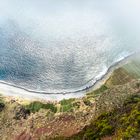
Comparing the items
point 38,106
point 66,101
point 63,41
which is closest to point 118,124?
point 38,106

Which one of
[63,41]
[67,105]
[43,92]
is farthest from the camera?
[63,41]

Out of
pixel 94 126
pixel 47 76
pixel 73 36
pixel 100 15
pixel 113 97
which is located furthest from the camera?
pixel 100 15

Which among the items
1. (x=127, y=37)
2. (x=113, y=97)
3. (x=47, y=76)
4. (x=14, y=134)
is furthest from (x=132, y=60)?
(x=14, y=134)

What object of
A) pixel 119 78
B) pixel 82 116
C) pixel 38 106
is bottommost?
pixel 82 116

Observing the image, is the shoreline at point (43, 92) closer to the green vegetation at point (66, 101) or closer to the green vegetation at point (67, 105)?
the green vegetation at point (66, 101)

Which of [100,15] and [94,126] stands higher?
[100,15]

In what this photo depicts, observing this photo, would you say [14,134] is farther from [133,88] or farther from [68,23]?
[68,23]

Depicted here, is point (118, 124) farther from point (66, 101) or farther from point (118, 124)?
point (66, 101)
